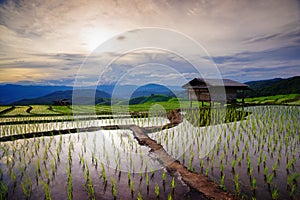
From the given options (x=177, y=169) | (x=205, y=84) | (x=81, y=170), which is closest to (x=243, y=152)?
(x=177, y=169)

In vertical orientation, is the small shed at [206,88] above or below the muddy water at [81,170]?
above

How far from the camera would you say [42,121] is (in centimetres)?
969

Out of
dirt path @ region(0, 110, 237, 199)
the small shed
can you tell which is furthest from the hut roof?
dirt path @ region(0, 110, 237, 199)

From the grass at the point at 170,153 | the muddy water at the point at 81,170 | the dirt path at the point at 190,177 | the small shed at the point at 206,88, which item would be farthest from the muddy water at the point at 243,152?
the small shed at the point at 206,88

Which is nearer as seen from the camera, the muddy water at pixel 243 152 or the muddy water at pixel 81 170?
the muddy water at pixel 81 170

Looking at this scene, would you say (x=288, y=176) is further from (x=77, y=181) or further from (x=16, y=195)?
(x=16, y=195)

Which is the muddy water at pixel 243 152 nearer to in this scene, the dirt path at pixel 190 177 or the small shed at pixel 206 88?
the dirt path at pixel 190 177

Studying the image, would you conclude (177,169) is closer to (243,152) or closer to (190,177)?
(190,177)

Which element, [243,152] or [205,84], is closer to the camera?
[243,152]

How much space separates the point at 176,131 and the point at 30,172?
15.7 feet

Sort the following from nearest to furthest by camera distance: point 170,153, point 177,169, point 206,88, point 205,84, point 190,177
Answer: point 190,177 → point 177,169 → point 170,153 → point 206,88 → point 205,84

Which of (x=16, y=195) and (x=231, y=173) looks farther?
(x=231, y=173)

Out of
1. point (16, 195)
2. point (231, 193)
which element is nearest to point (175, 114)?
point (231, 193)

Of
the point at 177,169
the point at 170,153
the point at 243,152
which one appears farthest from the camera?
the point at 170,153
